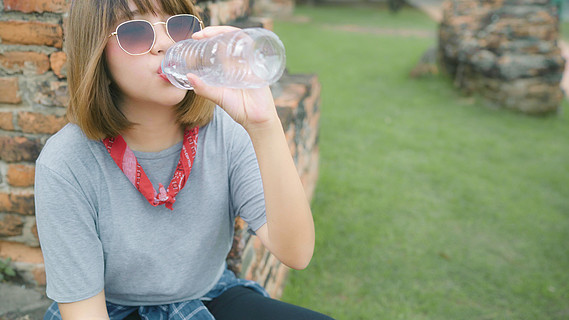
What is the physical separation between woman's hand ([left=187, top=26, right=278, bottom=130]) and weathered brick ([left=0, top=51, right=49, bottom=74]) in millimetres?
897

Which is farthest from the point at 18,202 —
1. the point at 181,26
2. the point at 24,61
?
the point at 181,26

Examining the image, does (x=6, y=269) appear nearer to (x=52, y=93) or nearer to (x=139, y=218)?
(x=52, y=93)

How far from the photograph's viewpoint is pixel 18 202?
1.85 m

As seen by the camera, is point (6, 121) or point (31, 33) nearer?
point (31, 33)

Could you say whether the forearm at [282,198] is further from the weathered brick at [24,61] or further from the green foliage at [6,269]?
the green foliage at [6,269]

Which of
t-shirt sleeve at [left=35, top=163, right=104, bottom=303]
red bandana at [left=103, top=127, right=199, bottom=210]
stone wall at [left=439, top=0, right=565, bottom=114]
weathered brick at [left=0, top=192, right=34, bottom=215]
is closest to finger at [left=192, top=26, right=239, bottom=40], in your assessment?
red bandana at [left=103, top=127, right=199, bottom=210]

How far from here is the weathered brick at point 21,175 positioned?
1829 mm

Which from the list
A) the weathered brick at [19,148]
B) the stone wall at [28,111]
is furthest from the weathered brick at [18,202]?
the weathered brick at [19,148]

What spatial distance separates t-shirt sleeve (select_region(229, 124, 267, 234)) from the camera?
4.73 feet

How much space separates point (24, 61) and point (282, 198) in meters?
1.15

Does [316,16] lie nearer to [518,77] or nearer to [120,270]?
[518,77]

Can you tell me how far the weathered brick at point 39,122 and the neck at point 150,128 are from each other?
1.83 ft

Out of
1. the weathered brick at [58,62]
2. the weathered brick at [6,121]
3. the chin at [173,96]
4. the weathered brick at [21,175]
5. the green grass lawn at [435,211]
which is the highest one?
the chin at [173,96]

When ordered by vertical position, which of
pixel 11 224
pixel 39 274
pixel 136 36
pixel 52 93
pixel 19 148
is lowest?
pixel 39 274
